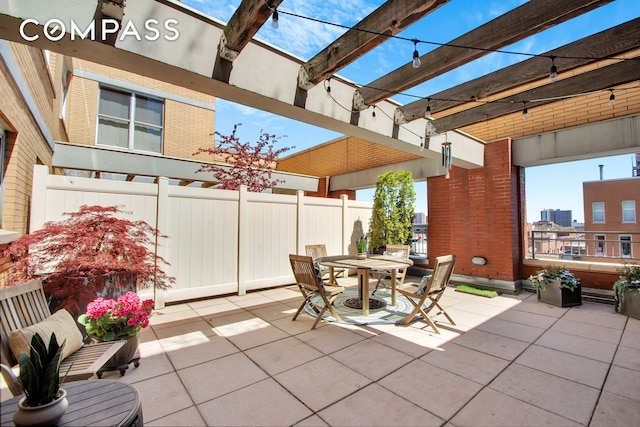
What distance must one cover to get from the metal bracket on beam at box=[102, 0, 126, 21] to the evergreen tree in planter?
5.99 metres

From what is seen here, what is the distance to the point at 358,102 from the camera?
395 centimetres

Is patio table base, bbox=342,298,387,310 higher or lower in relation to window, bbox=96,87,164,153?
lower

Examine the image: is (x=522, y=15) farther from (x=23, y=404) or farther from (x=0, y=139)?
(x=0, y=139)

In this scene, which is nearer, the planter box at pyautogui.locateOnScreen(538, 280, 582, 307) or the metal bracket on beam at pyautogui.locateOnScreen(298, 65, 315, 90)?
the metal bracket on beam at pyautogui.locateOnScreen(298, 65, 315, 90)

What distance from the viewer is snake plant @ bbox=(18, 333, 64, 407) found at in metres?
1.25

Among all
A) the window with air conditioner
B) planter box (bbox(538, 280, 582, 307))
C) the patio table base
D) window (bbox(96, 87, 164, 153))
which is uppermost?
window (bbox(96, 87, 164, 153))

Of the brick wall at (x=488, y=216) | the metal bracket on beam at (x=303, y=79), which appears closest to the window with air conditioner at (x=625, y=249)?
the brick wall at (x=488, y=216)

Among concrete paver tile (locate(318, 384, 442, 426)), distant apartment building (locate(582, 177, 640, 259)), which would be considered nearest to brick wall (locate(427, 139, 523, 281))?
concrete paver tile (locate(318, 384, 442, 426))

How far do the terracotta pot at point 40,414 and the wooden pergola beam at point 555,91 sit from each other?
18.1ft

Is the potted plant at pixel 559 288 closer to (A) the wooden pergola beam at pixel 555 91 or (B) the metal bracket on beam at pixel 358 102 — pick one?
(A) the wooden pergola beam at pixel 555 91

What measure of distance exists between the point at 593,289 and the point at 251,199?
21.6 ft

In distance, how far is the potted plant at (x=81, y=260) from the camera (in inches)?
111

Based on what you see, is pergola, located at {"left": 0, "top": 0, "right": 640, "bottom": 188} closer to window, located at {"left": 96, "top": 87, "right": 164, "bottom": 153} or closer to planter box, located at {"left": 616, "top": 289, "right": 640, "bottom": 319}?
planter box, located at {"left": 616, "top": 289, "right": 640, "bottom": 319}

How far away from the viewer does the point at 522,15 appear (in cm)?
266
